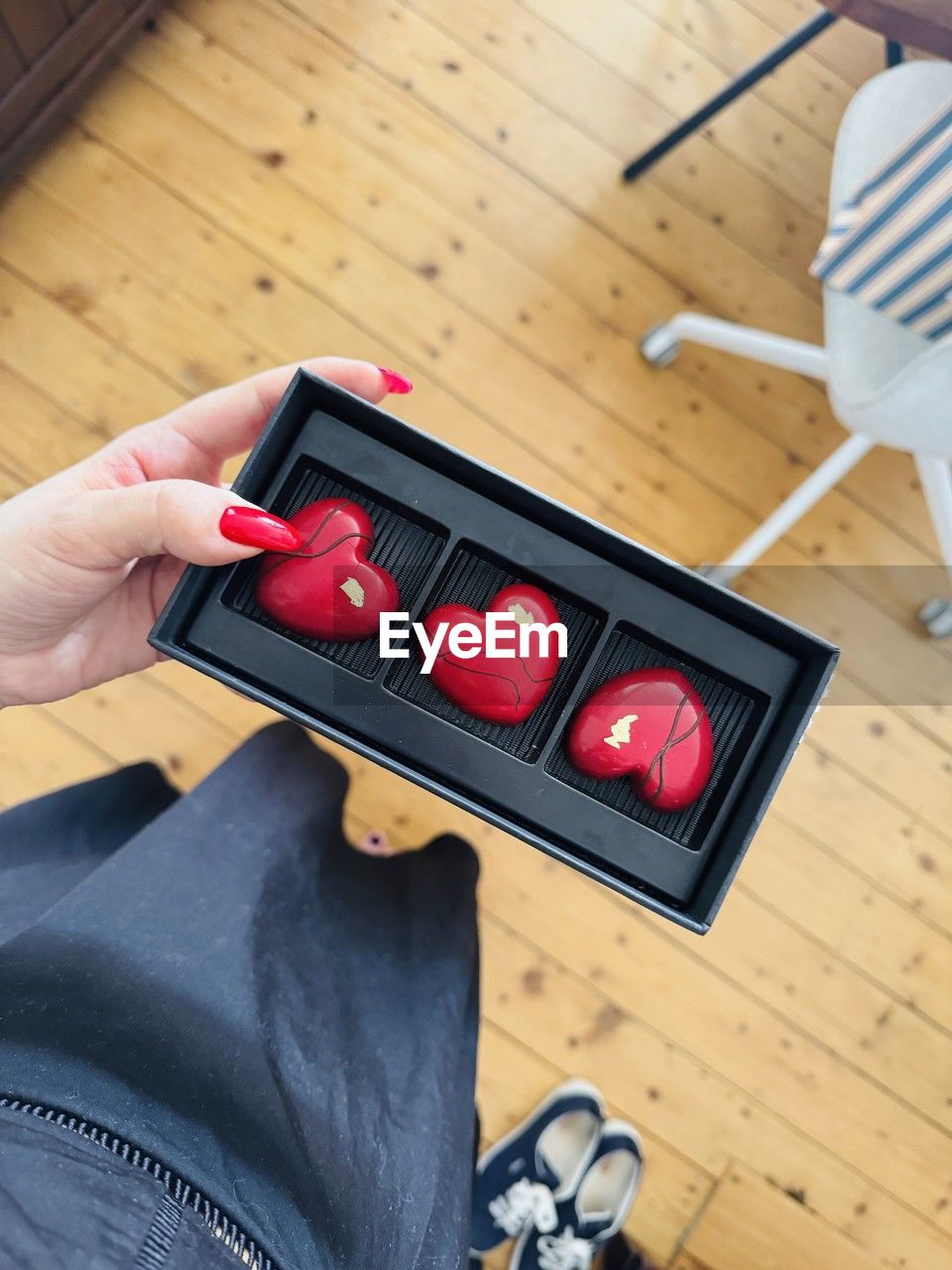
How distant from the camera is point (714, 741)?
60cm

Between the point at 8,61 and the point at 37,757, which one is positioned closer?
the point at 8,61

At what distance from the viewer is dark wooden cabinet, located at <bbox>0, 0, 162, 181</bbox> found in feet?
3.71

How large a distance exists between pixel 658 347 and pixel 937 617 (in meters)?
0.62

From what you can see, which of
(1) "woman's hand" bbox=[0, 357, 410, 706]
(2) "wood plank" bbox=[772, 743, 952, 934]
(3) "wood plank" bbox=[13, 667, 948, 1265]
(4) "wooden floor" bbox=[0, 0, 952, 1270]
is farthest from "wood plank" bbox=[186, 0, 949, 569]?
(3) "wood plank" bbox=[13, 667, 948, 1265]

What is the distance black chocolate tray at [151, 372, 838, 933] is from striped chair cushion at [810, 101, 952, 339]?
1.53ft

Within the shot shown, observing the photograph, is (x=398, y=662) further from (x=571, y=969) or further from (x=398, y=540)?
(x=571, y=969)

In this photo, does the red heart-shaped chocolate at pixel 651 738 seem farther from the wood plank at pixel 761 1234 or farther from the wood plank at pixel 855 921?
the wood plank at pixel 761 1234

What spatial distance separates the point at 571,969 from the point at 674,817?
0.79 meters

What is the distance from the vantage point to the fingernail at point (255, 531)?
0.54 metres


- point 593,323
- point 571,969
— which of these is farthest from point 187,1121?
point 593,323

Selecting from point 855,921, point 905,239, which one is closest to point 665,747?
point 905,239

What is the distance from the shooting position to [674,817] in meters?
0.59
